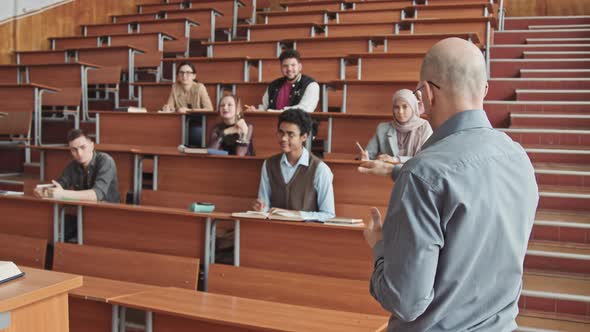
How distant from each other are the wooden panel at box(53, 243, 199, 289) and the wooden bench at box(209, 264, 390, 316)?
9 cm

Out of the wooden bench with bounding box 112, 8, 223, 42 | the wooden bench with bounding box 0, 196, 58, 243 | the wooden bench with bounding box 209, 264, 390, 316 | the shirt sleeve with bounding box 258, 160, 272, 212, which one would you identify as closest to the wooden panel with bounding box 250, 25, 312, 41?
the wooden bench with bounding box 112, 8, 223, 42

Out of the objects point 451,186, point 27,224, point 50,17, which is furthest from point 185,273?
point 50,17

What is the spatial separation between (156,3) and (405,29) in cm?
251

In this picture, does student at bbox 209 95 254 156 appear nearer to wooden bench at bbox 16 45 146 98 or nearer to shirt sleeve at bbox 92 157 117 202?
shirt sleeve at bbox 92 157 117 202

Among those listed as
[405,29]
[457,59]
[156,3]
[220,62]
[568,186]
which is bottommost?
[568,186]

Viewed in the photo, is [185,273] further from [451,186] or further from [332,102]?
[332,102]

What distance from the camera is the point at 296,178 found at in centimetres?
183

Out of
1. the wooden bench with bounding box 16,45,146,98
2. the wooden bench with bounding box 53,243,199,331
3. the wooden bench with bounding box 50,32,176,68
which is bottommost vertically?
the wooden bench with bounding box 53,243,199,331

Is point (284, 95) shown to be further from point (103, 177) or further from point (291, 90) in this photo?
point (103, 177)

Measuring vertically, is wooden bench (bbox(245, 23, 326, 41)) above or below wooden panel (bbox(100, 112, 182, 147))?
above

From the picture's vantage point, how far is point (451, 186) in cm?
53

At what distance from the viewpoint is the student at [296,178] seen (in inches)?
71.2

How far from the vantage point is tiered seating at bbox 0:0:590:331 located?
56.8 inches

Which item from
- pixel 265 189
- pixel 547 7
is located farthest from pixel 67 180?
pixel 547 7
